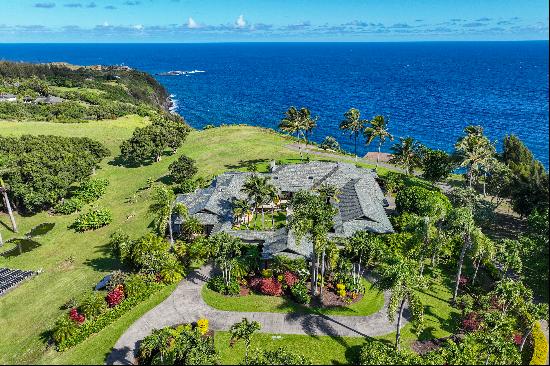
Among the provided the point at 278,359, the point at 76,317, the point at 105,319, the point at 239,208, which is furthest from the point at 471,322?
the point at 76,317

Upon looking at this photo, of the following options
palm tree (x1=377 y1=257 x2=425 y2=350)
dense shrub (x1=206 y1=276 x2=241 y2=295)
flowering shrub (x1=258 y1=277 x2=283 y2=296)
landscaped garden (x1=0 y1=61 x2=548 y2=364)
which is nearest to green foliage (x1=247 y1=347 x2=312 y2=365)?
landscaped garden (x1=0 y1=61 x2=548 y2=364)

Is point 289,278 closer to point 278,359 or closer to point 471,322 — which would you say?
point 278,359

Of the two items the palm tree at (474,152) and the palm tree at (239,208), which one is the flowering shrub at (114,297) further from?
the palm tree at (474,152)

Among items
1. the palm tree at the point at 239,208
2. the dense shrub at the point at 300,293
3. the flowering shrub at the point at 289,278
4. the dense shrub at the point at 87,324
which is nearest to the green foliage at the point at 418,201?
the flowering shrub at the point at 289,278

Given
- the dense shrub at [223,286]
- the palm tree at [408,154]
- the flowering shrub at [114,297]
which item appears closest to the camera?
the flowering shrub at [114,297]

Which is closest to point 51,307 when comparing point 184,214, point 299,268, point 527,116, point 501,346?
point 184,214

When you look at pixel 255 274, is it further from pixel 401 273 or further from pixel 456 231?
pixel 456 231
